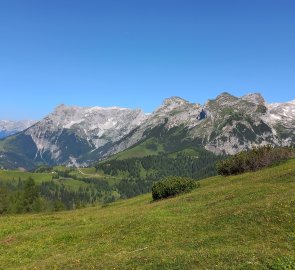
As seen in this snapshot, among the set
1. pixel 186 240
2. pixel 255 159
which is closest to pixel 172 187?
pixel 255 159

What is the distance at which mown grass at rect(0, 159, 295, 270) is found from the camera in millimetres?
24672

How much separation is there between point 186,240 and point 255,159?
161 ft

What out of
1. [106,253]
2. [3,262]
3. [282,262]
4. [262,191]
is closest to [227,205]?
[262,191]

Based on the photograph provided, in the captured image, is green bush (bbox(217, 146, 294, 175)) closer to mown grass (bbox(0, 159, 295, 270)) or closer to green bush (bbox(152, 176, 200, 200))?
green bush (bbox(152, 176, 200, 200))

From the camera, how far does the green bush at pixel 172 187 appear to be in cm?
6876

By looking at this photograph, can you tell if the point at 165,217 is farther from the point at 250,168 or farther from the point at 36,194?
the point at 36,194

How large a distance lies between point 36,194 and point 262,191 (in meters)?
126

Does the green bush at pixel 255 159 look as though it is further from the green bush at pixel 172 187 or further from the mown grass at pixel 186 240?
the mown grass at pixel 186 240

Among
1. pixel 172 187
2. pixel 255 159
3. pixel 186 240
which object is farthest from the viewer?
pixel 255 159

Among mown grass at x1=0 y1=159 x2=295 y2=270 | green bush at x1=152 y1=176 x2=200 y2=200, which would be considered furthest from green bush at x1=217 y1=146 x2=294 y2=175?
mown grass at x1=0 y1=159 x2=295 y2=270

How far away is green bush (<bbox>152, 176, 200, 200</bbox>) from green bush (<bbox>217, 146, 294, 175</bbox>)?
42.2 feet

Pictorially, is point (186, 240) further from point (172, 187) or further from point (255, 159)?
point (255, 159)

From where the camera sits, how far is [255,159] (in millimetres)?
76625

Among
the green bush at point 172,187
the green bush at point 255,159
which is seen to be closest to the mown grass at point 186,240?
the green bush at point 172,187
